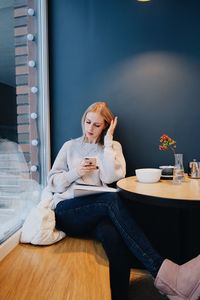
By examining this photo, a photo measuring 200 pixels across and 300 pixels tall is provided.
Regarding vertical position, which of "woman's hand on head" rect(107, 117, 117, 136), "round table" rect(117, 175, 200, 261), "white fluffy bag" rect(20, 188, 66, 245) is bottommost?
"white fluffy bag" rect(20, 188, 66, 245)

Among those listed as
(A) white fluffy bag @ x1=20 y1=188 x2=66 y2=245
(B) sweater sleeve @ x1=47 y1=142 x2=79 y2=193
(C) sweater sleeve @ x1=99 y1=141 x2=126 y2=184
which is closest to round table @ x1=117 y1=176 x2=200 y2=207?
(C) sweater sleeve @ x1=99 y1=141 x2=126 y2=184

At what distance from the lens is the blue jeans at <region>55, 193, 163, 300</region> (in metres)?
1.26

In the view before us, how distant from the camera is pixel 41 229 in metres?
1.40

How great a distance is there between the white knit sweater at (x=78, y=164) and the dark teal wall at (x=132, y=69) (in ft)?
0.87

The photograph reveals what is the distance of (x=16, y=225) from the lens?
63.6 inches

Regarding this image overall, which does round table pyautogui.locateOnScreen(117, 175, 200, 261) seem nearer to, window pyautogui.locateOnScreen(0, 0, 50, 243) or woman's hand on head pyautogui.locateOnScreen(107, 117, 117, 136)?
woman's hand on head pyautogui.locateOnScreen(107, 117, 117, 136)

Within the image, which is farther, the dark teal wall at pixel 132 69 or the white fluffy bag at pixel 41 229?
the dark teal wall at pixel 132 69

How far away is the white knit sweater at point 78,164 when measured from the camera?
64.6 inches

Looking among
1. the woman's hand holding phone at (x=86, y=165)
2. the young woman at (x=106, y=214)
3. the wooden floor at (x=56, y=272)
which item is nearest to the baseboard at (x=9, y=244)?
the wooden floor at (x=56, y=272)

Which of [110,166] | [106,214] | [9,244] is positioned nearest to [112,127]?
[110,166]

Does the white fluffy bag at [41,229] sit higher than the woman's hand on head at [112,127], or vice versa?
the woman's hand on head at [112,127]

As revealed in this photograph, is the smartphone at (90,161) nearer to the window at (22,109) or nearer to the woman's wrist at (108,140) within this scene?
the woman's wrist at (108,140)

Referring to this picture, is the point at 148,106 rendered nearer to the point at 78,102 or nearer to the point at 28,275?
the point at 78,102

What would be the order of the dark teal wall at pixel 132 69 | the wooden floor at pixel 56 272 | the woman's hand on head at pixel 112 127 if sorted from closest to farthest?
the wooden floor at pixel 56 272 → the woman's hand on head at pixel 112 127 → the dark teal wall at pixel 132 69
